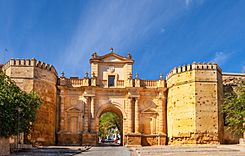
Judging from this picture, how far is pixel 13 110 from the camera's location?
2077 cm

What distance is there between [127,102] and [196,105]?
718 centimetres

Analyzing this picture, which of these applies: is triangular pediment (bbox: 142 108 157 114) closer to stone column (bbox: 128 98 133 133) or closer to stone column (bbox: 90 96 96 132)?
stone column (bbox: 128 98 133 133)

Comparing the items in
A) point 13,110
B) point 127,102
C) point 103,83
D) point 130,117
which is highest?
point 103,83

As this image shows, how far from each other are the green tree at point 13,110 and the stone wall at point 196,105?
538 inches

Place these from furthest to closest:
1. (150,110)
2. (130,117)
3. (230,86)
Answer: (150,110)
(130,117)
(230,86)

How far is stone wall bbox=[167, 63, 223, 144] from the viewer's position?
29.2 meters

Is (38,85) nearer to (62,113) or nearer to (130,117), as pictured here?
(62,113)

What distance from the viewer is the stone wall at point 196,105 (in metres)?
29.2

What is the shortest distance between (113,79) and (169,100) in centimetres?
609

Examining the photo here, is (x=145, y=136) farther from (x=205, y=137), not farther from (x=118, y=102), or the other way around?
(x=205, y=137)

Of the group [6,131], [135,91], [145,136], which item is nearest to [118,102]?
[135,91]

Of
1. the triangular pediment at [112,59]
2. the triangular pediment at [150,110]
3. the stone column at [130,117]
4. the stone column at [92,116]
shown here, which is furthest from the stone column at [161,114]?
the stone column at [92,116]

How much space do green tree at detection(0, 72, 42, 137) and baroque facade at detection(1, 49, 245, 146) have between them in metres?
6.97

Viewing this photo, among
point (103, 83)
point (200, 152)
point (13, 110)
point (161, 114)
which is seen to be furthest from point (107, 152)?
point (103, 83)
